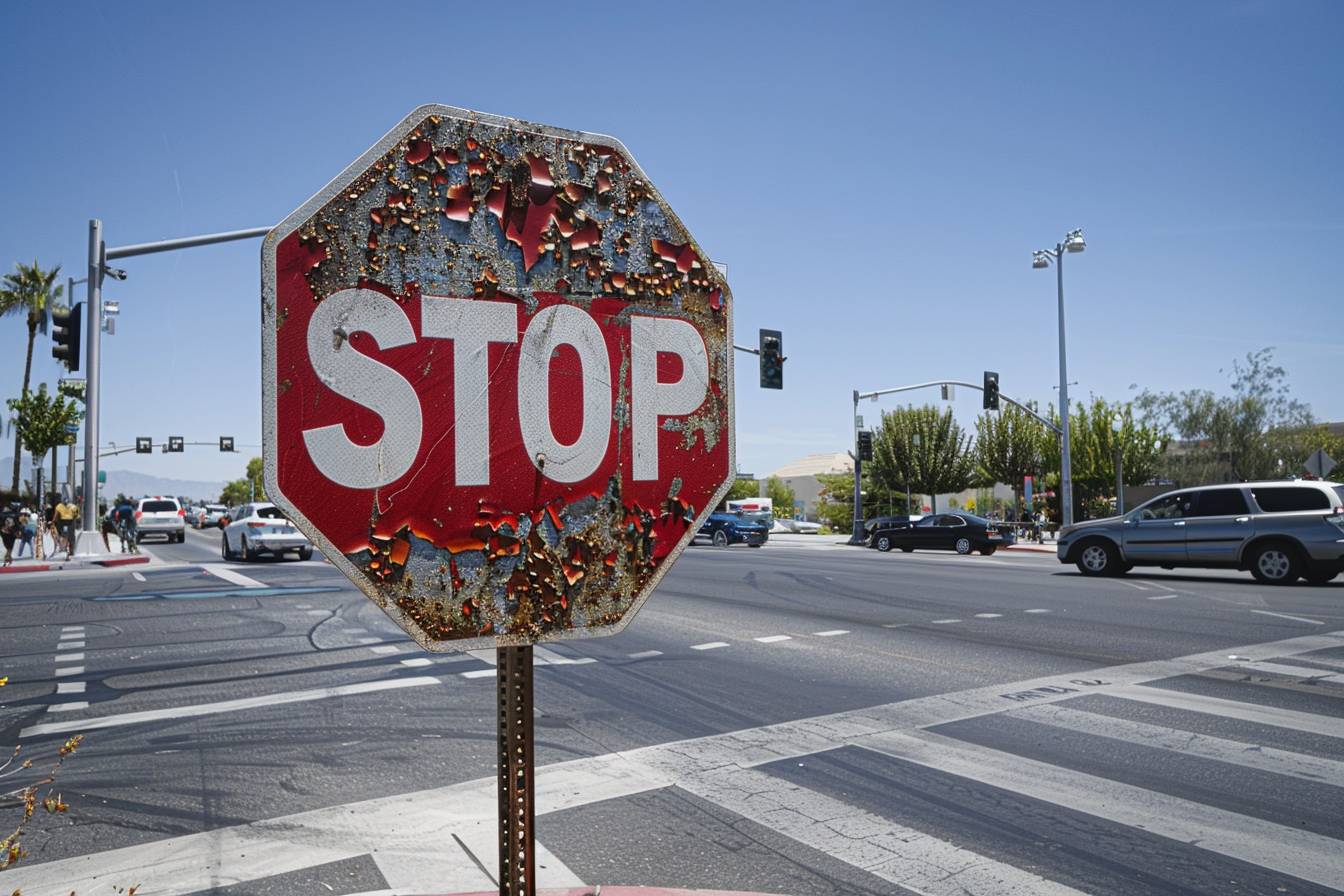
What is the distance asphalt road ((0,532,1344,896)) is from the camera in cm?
371

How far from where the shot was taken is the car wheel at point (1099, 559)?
59.0ft

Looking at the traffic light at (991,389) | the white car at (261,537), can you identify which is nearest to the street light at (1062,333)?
the traffic light at (991,389)

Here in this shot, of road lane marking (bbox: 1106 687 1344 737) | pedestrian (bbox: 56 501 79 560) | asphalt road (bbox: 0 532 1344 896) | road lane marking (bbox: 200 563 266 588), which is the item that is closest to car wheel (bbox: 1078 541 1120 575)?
asphalt road (bbox: 0 532 1344 896)

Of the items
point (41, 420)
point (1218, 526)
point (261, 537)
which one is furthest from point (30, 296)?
point (1218, 526)

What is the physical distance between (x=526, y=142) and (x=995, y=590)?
1407 centimetres

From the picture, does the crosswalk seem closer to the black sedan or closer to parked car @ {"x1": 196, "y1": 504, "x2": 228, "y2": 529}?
the black sedan

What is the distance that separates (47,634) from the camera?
10.2m

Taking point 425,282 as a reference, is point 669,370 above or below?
below

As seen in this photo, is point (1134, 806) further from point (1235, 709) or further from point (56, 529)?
point (56, 529)

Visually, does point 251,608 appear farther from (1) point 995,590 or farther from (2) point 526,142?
(2) point 526,142

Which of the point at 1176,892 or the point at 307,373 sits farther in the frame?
the point at 1176,892

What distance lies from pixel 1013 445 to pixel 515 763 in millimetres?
54952

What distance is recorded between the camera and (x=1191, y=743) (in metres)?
5.51

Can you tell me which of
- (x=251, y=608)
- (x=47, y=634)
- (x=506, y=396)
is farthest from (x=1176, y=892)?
(x=251, y=608)
